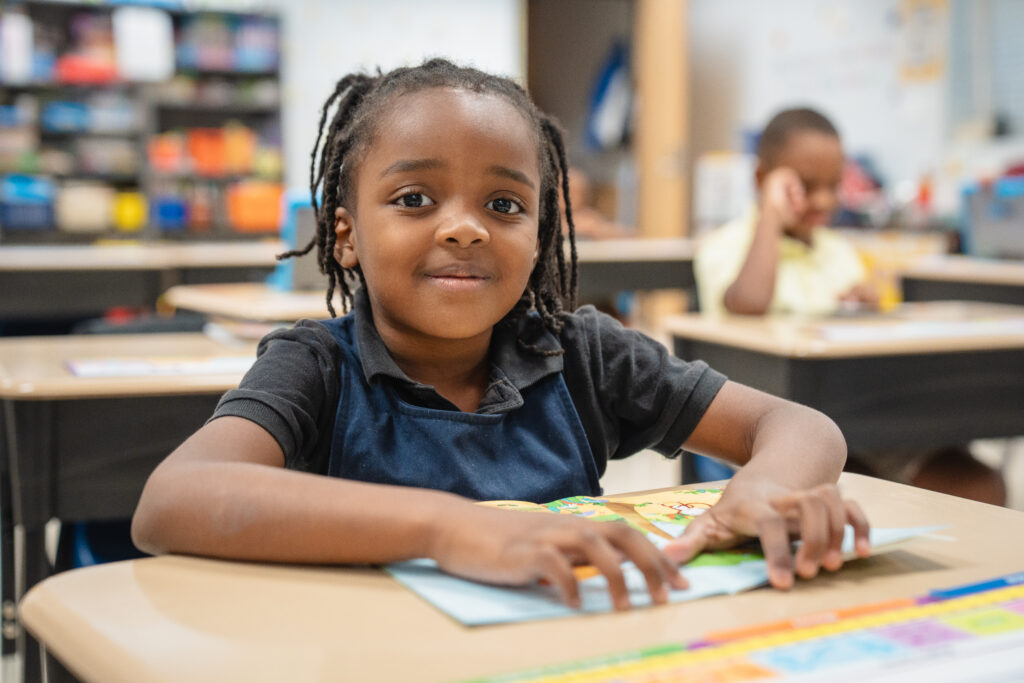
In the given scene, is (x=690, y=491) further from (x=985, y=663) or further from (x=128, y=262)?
(x=128, y=262)

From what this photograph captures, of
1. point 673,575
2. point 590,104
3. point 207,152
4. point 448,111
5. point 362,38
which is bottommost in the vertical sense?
point 673,575

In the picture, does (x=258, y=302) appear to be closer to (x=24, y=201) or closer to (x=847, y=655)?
(x=847, y=655)

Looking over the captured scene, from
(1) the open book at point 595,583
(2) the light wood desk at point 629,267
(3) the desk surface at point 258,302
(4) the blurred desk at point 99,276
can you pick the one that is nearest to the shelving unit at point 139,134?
(4) the blurred desk at point 99,276

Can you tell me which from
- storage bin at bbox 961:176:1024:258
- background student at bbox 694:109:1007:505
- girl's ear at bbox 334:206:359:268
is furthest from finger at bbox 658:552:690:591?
storage bin at bbox 961:176:1024:258

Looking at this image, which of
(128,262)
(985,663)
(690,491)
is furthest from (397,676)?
(128,262)

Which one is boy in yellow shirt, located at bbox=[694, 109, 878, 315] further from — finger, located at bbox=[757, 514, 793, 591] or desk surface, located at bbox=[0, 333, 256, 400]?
finger, located at bbox=[757, 514, 793, 591]

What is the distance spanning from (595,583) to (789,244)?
2.14m

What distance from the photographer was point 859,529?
70 centimetres

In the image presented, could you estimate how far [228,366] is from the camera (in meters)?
1.64

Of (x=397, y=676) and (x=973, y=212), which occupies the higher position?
(x=973, y=212)

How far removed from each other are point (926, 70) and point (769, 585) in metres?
5.40

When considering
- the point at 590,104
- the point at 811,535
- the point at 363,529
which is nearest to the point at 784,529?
the point at 811,535

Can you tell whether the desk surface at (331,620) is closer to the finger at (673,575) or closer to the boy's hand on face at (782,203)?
the finger at (673,575)

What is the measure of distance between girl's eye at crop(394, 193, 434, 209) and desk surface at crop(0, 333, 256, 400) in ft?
2.08
